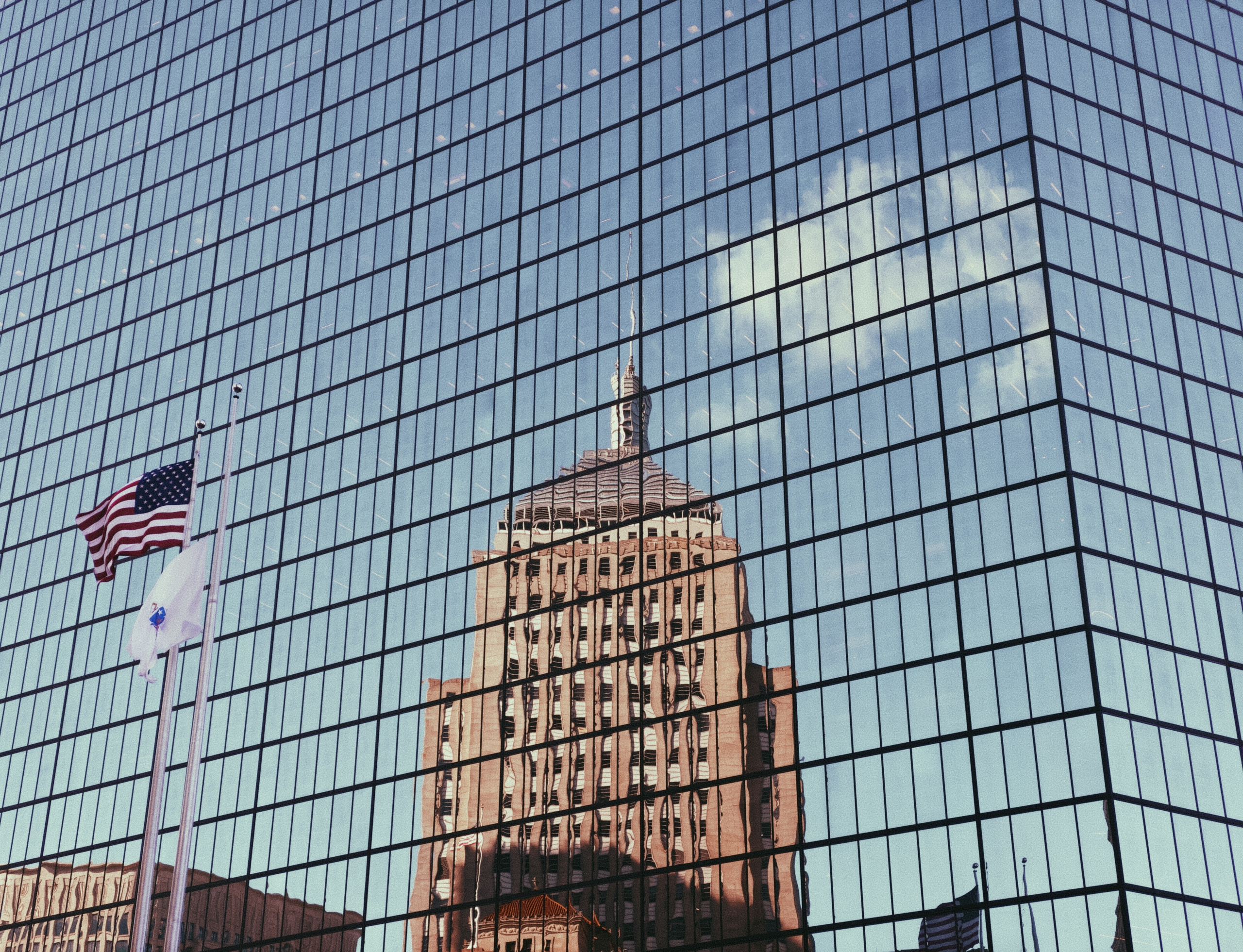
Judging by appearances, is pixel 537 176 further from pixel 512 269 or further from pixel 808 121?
pixel 808 121

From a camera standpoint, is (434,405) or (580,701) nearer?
(580,701)

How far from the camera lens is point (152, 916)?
89875 millimetres

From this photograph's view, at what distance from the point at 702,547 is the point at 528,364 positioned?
55.7 ft

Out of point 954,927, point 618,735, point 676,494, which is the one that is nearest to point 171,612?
point 954,927

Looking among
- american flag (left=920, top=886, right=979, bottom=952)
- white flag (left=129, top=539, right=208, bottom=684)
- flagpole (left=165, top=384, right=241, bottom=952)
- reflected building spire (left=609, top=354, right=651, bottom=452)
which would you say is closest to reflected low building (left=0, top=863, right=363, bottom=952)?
reflected building spire (left=609, top=354, right=651, bottom=452)

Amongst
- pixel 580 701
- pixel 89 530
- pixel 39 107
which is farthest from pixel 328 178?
pixel 89 530

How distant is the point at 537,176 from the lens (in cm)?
9400

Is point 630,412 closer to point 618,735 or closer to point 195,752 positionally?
point 618,735

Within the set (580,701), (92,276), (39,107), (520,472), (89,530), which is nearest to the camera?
(89,530)

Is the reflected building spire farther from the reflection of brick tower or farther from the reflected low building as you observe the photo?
the reflected low building

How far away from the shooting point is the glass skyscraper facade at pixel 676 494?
66125mm

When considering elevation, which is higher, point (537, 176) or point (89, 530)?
point (537, 176)

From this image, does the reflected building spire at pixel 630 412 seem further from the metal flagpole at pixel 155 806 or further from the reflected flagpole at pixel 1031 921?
the metal flagpole at pixel 155 806

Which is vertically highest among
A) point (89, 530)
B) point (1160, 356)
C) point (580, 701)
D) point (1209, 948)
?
point (1160, 356)
